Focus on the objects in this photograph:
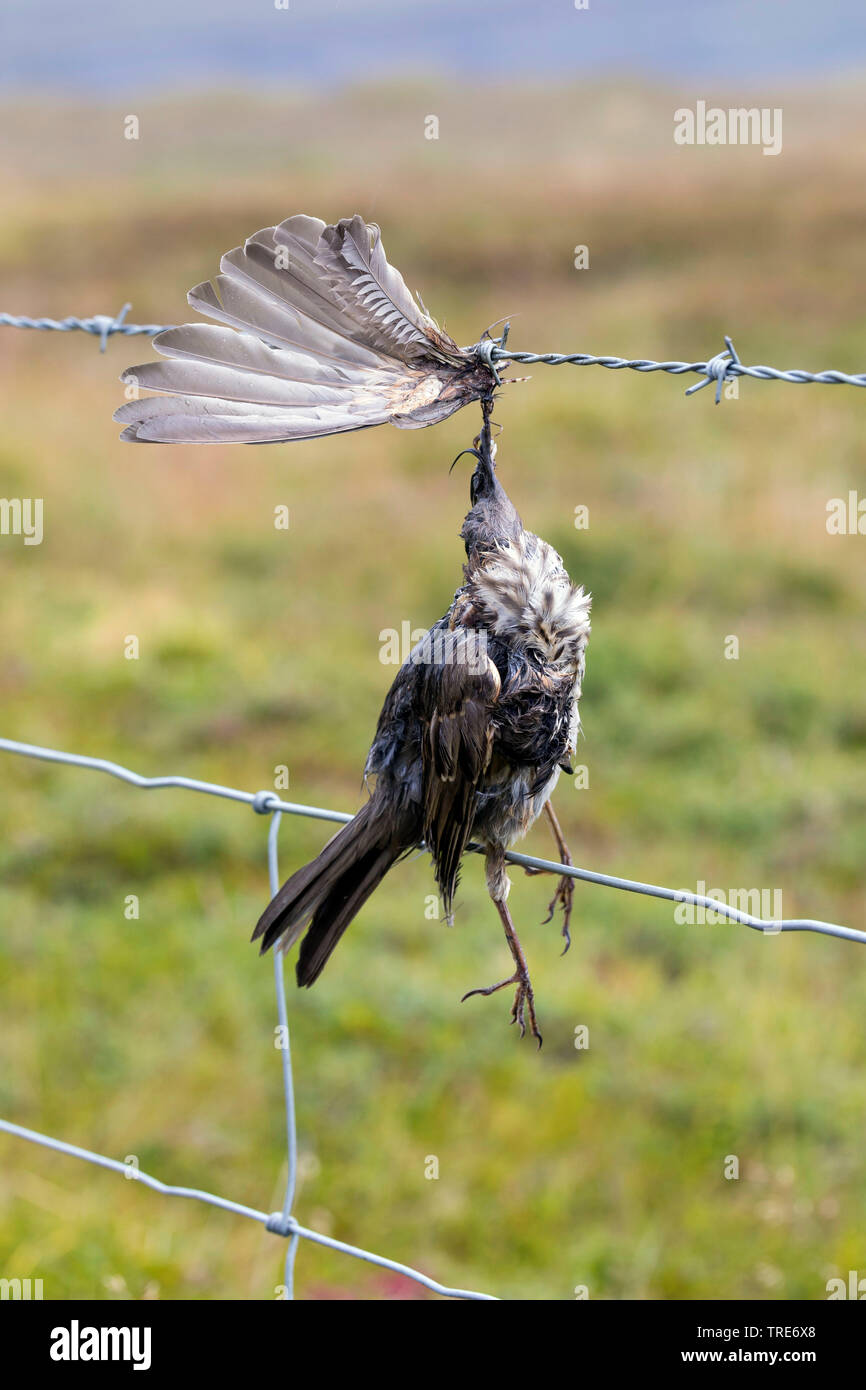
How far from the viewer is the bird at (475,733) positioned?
2.12m

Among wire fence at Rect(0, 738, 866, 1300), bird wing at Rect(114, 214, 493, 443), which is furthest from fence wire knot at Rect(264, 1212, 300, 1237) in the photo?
bird wing at Rect(114, 214, 493, 443)

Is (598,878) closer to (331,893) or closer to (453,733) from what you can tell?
(453,733)

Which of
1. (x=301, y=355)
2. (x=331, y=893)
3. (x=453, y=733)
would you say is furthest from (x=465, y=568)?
(x=331, y=893)

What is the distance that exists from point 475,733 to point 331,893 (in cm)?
42

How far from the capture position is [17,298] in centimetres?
1712

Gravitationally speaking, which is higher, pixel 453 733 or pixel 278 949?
pixel 453 733

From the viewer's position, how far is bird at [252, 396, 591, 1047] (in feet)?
6.94

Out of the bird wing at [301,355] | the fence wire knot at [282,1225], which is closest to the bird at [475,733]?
the bird wing at [301,355]

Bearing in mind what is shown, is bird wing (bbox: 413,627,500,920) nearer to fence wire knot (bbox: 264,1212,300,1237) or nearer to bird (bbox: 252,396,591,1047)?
bird (bbox: 252,396,591,1047)

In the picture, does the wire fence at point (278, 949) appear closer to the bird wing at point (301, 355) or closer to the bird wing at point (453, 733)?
the bird wing at point (453, 733)

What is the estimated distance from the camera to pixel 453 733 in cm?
210

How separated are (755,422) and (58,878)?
7.77 meters

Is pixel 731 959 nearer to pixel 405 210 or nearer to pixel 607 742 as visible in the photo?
pixel 607 742

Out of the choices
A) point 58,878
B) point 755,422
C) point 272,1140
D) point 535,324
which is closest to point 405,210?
point 535,324
